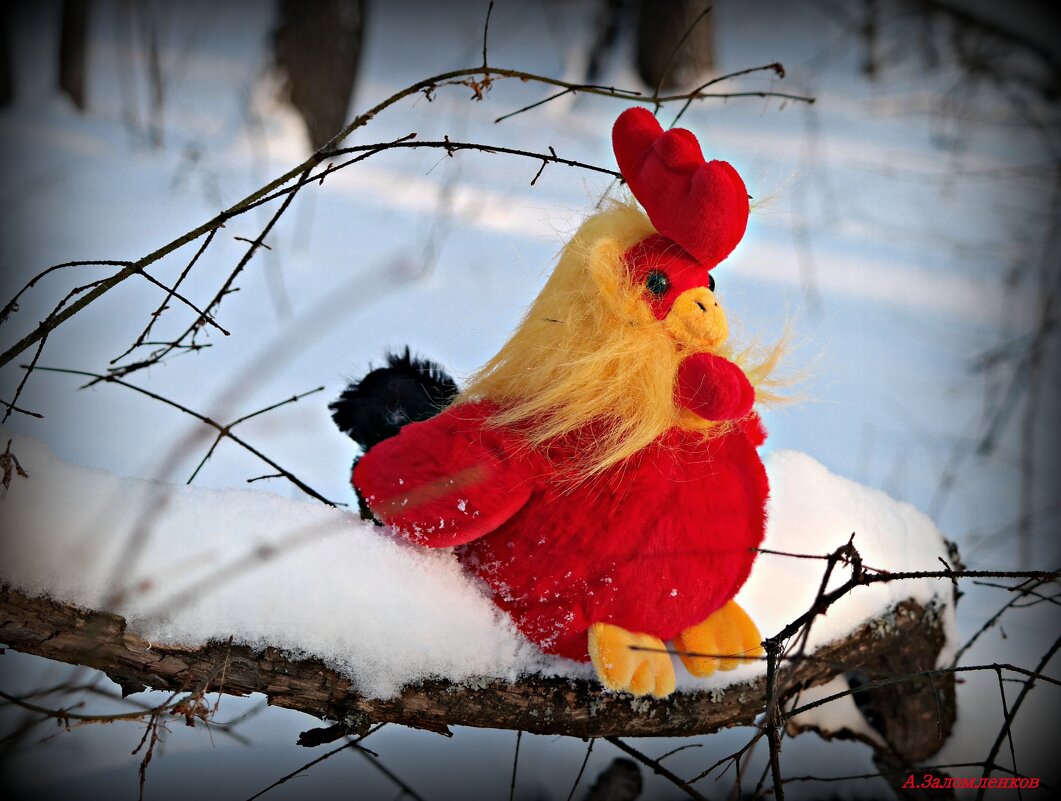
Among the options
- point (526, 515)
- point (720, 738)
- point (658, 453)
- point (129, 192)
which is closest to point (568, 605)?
point (526, 515)

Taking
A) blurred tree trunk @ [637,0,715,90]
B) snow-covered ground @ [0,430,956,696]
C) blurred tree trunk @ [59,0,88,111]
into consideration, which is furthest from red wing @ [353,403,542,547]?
blurred tree trunk @ [59,0,88,111]

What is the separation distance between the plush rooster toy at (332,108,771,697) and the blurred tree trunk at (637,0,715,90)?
4206mm

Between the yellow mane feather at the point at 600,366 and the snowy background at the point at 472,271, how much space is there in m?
0.18

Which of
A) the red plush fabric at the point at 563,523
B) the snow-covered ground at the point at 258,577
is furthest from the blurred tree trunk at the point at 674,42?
the snow-covered ground at the point at 258,577

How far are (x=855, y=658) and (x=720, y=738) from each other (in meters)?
0.60

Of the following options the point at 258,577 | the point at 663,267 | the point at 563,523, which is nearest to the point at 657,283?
the point at 663,267

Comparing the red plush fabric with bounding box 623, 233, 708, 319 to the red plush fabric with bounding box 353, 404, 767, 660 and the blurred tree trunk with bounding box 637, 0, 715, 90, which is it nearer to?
the red plush fabric with bounding box 353, 404, 767, 660

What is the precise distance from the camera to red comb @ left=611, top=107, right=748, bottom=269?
1235mm

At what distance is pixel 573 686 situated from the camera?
1.41 m

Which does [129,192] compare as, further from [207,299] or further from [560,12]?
[560,12]

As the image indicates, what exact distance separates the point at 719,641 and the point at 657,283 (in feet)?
2.18

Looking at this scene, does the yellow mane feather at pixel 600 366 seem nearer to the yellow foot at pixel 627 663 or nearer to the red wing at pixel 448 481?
the red wing at pixel 448 481

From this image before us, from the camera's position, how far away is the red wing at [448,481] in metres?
1.26

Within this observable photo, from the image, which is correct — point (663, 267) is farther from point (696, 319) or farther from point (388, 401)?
point (388, 401)
